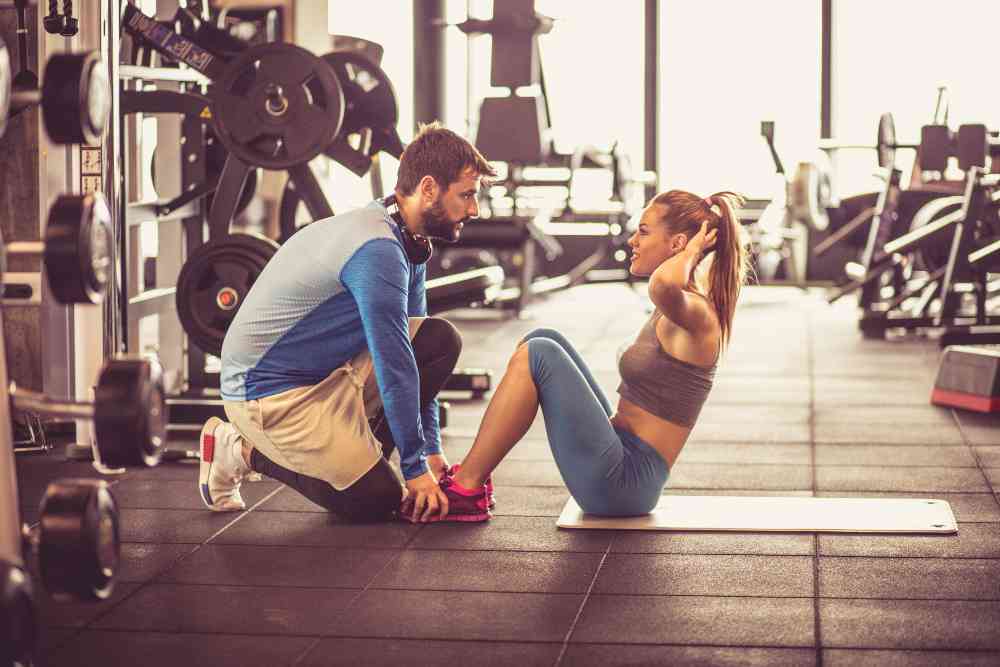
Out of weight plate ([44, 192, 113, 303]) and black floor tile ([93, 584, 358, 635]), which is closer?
weight plate ([44, 192, 113, 303])

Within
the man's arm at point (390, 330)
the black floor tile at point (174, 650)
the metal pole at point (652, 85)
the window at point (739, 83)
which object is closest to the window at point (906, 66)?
the window at point (739, 83)

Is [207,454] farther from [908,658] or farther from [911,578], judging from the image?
[908,658]

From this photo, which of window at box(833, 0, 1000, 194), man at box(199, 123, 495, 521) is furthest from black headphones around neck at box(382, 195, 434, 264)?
window at box(833, 0, 1000, 194)

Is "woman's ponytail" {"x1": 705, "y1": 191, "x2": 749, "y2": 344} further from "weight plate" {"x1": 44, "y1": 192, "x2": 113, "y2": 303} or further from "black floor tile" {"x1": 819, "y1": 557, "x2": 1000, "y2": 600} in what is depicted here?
"weight plate" {"x1": 44, "y1": 192, "x2": 113, "y2": 303}

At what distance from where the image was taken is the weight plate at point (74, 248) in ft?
6.37

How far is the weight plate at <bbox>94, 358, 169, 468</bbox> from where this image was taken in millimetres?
1968

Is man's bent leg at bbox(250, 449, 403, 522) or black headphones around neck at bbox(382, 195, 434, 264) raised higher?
black headphones around neck at bbox(382, 195, 434, 264)

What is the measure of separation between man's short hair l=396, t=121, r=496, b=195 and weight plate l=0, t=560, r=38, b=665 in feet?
4.77

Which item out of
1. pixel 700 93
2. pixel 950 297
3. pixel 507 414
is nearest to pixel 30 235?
pixel 507 414

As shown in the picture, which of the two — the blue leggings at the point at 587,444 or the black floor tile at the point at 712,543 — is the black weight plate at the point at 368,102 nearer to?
the blue leggings at the point at 587,444

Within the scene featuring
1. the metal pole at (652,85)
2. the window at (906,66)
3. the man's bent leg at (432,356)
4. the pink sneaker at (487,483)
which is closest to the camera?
the pink sneaker at (487,483)

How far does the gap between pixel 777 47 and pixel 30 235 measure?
749cm

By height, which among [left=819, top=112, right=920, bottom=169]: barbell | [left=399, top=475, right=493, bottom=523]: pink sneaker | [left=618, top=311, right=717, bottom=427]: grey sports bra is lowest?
[left=399, top=475, right=493, bottom=523]: pink sneaker

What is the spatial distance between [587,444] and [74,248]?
1432 millimetres
